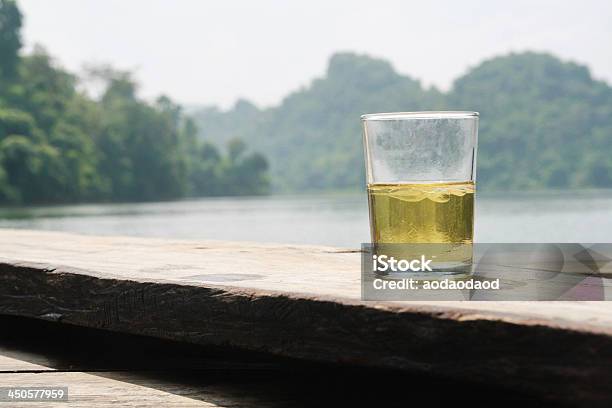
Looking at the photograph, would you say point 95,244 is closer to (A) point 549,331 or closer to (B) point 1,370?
(B) point 1,370

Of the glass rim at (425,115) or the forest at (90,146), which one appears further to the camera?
the forest at (90,146)

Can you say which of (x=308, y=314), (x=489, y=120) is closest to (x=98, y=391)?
(x=308, y=314)

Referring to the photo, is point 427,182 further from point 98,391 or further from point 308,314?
point 98,391

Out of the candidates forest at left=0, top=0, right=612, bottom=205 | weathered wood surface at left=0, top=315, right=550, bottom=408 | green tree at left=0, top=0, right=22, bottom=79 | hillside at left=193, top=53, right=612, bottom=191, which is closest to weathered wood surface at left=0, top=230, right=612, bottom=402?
→ weathered wood surface at left=0, top=315, right=550, bottom=408

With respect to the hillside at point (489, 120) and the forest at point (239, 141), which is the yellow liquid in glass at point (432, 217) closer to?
A: the forest at point (239, 141)

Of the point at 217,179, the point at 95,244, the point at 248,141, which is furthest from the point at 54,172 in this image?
the point at 248,141

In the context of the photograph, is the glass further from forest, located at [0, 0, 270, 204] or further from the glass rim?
forest, located at [0, 0, 270, 204]

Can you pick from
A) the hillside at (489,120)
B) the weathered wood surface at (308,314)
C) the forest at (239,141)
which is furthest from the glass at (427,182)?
the hillside at (489,120)
